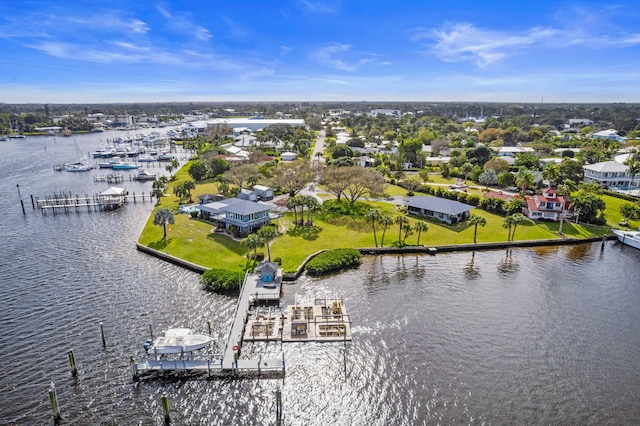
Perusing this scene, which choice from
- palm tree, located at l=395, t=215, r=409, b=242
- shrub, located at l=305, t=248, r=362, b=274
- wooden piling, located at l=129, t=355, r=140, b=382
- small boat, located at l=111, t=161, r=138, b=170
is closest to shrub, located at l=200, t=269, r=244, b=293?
shrub, located at l=305, t=248, r=362, b=274

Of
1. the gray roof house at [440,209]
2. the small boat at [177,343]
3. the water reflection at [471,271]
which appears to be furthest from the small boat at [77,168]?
the water reflection at [471,271]

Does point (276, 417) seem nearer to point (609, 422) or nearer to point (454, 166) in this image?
point (609, 422)

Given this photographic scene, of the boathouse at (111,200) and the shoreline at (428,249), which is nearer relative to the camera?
the shoreline at (428,249)

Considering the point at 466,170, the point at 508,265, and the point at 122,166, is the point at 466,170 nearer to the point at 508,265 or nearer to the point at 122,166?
the point at 508,265

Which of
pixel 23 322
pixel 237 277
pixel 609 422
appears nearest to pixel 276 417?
pixel 237 277

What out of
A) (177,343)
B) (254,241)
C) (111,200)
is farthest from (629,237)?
(111,200)

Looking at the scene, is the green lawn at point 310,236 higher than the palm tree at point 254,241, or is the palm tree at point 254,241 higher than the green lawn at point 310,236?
the palm tree at point 254,241

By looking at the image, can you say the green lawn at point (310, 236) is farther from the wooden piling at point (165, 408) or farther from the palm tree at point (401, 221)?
the wooden piling at point (165, 408)
